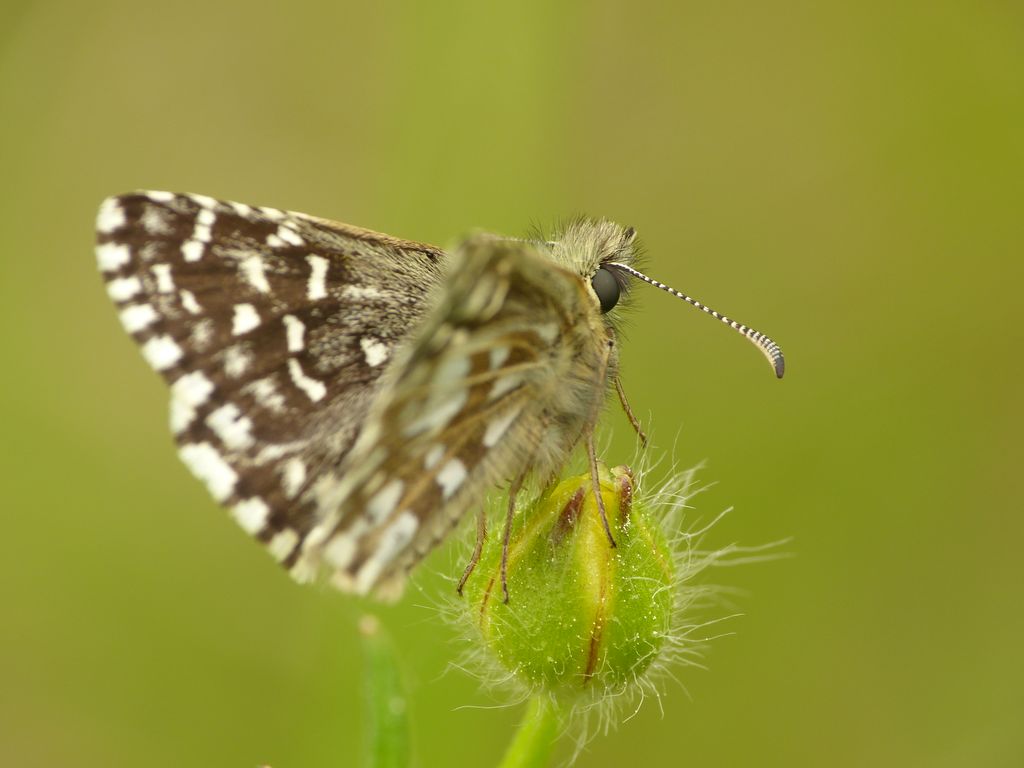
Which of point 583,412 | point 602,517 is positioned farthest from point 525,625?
point 583,412

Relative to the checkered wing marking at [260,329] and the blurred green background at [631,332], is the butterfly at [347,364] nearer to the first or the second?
the checkered wing marking at [260,329]

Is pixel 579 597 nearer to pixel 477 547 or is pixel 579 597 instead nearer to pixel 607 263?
pixel 477 547

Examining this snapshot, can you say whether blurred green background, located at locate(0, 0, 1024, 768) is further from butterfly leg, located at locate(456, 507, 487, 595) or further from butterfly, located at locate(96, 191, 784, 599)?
butterfly, located at locate(96, 191, 784, 599)

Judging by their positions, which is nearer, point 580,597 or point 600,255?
point 580,597

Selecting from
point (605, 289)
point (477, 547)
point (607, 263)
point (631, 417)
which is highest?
point (607, 263)

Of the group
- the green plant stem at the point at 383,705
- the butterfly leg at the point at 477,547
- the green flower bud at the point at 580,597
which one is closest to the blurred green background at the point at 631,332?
the green plant stem at the point at 383,705

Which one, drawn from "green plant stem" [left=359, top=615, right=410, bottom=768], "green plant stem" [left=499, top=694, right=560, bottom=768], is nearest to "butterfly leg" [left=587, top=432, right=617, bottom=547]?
"green plant stem" [left=499, top=694, right=560, bottom=768]

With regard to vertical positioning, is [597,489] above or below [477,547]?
above

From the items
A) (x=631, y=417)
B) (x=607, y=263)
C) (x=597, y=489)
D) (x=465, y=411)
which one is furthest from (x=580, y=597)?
(x=607, y=263)
